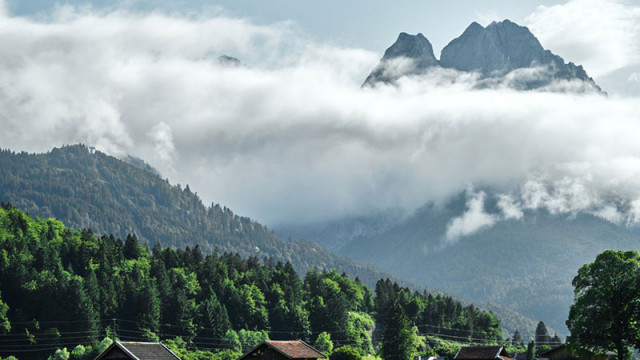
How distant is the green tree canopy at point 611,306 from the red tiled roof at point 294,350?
43.8 metres

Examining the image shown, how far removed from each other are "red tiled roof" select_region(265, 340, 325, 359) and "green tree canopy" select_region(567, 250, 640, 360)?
43.8m

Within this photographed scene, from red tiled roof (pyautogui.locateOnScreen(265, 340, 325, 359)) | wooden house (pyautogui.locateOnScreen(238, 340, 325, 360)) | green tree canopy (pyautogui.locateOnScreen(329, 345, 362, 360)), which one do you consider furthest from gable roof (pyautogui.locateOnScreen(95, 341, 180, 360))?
green tree canopy (pyautogui.locateOnScreen(329, 345, 362, 360))

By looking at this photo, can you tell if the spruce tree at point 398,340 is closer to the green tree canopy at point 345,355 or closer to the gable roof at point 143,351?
the green tree canopy at point 345,355

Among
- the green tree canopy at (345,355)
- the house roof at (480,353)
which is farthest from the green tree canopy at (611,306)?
the green tree canopy at (345,355)

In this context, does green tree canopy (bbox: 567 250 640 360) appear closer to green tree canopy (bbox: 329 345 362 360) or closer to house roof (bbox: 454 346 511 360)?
house roof (bbox: 454 346 511 360)

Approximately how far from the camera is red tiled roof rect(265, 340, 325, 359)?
133625 millimetres

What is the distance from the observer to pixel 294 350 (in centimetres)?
13675

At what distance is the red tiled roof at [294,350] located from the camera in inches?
5261

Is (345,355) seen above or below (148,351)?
above

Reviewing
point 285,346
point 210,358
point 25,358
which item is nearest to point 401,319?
point 210,358

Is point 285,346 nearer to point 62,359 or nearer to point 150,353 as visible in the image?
point 150,353

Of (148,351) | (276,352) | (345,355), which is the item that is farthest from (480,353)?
(148,351)

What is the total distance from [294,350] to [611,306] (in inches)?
1978

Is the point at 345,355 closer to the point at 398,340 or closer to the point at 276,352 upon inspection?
the point at 398,340
